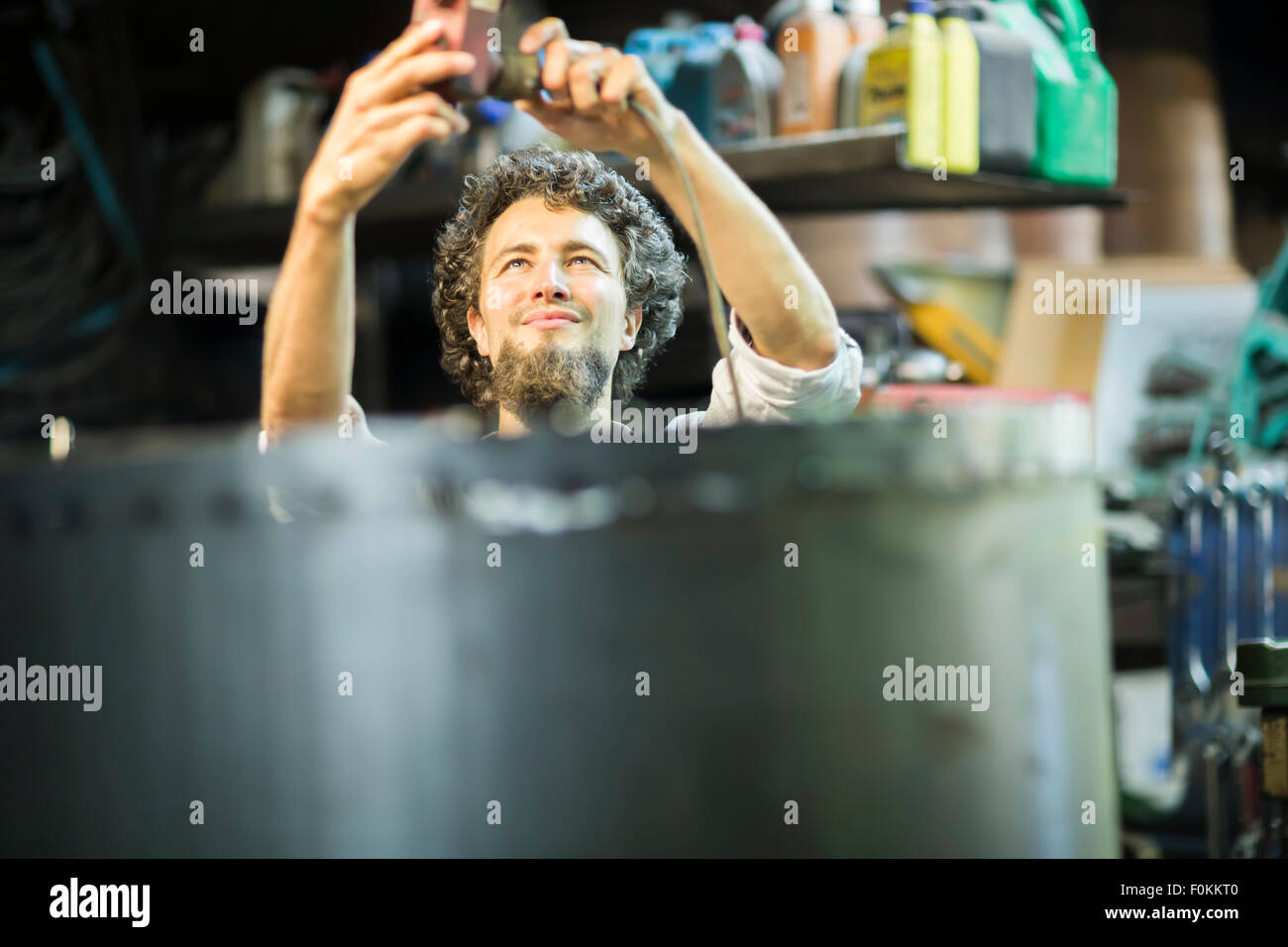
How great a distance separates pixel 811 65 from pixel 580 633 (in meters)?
1.48

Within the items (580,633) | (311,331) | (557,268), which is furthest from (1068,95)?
(580,633)

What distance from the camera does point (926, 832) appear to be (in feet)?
1.63

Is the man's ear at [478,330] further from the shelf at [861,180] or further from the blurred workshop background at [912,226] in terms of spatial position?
the shelf at [861,180]

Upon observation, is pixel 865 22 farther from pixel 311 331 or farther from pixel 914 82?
pixel 311 331

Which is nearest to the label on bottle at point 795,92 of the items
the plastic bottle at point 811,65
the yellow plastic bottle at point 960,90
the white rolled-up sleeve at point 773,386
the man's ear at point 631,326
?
the plastic bottle at point 811,65

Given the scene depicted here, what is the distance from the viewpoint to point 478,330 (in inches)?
48.5

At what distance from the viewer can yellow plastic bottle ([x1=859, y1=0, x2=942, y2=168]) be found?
165 cm

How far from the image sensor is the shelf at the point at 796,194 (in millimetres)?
1762

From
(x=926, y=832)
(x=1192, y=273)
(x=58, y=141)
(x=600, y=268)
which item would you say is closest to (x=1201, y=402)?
(x=1192, y=273)

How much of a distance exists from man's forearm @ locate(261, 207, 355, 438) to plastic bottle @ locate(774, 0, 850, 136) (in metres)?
1.00

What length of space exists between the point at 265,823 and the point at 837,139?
1453mm

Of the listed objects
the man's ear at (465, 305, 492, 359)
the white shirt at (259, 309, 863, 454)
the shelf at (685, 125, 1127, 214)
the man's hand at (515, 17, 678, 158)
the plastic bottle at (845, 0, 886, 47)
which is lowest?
the white shirt at (259, 309, 863, 454)

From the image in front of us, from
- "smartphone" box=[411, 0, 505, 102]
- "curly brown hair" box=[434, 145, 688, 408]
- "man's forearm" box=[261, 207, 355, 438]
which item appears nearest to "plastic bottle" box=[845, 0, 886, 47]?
"curly brown hair" box=[434, 145, 688, 408]

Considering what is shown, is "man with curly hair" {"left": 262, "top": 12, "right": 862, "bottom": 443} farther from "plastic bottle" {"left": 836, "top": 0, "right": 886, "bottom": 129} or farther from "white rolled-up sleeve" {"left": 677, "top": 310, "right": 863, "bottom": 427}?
"plastic bottle" {"left": 836, "top": 0, "right": 886, "bottom": 129}
